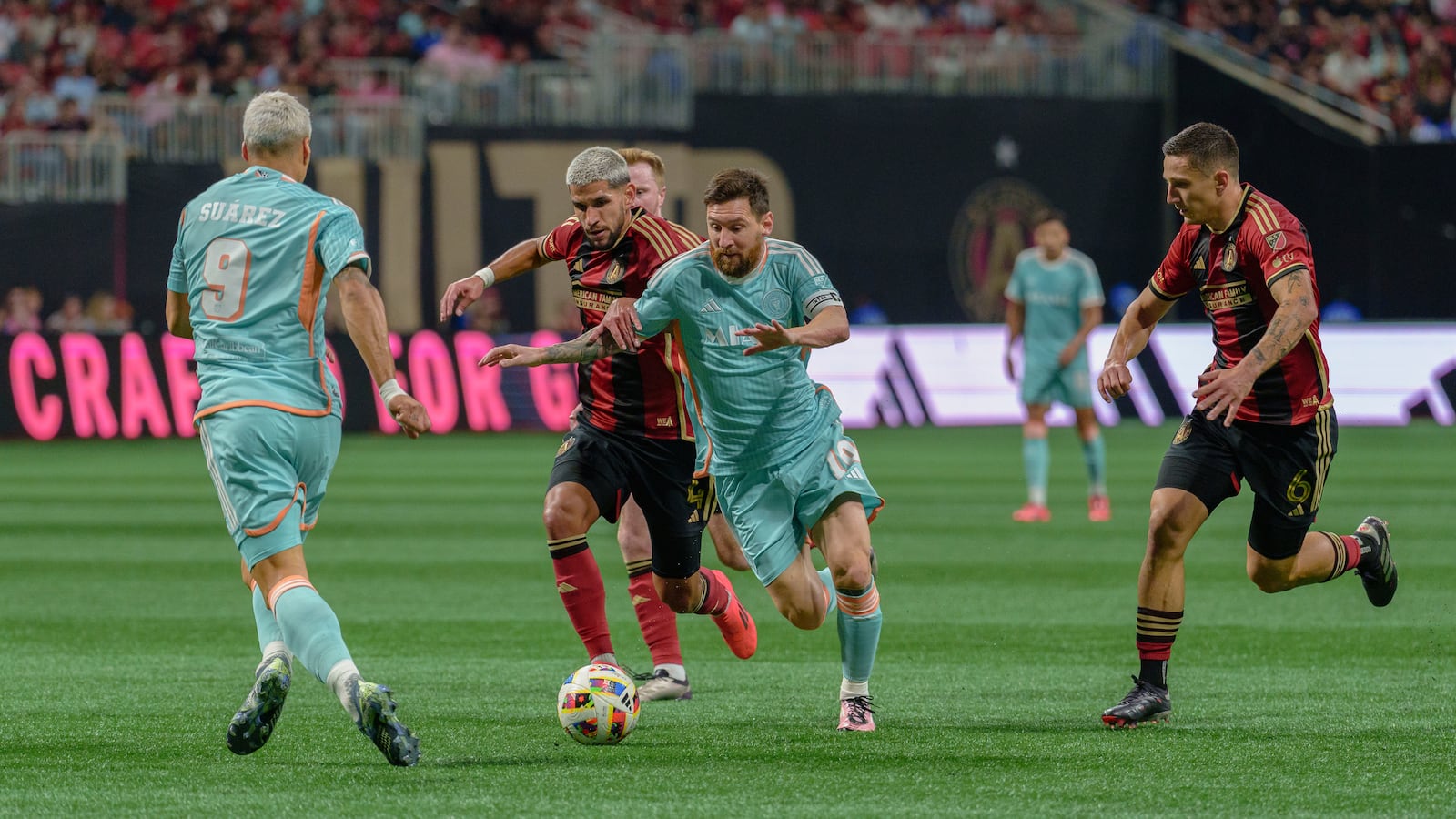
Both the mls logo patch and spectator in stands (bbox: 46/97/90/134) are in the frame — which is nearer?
the mls logo patch

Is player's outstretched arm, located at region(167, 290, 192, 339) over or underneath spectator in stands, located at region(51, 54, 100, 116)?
over

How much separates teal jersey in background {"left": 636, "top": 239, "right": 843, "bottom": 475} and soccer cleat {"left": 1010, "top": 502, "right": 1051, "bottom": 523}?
26.4ft

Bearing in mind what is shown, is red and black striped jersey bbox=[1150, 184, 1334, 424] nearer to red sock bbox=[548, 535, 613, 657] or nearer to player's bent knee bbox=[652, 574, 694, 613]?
player's bent knee bbox=[652, 574, 694, 613]

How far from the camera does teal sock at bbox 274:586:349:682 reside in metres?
5.82

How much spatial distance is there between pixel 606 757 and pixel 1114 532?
330 inches

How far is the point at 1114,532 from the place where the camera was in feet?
46.0

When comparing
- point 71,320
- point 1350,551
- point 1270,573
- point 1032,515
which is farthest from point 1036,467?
point 71,320

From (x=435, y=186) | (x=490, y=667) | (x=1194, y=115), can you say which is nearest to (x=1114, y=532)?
(x=490, y=667)

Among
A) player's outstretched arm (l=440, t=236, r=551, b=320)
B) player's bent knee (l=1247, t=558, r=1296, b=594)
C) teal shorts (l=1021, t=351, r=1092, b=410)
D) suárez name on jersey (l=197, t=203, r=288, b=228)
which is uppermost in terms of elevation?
suárez name on jersey (l=197, t=203, r=288, b=228)

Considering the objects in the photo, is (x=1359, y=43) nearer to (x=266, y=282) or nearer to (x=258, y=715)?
(x=266, y=282)

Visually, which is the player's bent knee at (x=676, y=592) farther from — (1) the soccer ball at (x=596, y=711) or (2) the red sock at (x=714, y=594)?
(1) the soccer ball at (x=596, y=711)

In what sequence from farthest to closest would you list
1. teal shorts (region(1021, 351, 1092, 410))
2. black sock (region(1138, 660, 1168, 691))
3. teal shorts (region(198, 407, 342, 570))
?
1. teal shorts (region(1021, 351, 1092, 410))
2. black sock (region(1138, 660, 1168, 691))
3. teal shorts (region(198, 407, 342, 570))

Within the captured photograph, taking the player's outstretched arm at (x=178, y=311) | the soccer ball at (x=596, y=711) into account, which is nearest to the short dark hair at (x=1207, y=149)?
the soccer ball at (x=596, y=711)

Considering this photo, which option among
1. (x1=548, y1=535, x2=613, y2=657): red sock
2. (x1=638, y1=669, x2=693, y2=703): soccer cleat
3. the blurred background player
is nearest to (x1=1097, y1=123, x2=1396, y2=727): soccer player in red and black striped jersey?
(x1=638, y1=669, x2=693, y2=703): soccer cleat
